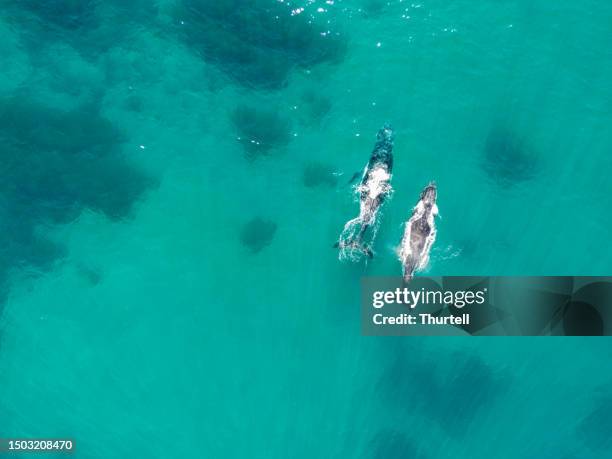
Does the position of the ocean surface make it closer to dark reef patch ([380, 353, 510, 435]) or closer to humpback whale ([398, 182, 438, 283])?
dark reef patch ([380, 353, 510, 435])

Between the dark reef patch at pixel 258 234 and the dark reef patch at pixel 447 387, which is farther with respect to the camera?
the dark reef patch at pixel 258 234

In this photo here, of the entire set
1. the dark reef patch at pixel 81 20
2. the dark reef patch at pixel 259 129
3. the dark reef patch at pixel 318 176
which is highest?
the dark reef patch at pixel 81 20

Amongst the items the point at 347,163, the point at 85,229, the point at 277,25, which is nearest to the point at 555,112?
the point at 347,163

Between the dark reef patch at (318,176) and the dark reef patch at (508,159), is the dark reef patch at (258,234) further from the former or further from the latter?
the dark reef patch at (508,159)

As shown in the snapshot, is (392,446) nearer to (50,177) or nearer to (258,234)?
(258,234)

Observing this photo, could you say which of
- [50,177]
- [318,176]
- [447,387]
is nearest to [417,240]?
[318,176]

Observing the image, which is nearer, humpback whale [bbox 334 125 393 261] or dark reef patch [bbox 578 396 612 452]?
dark reef patch [bbox 578 396 612 452]

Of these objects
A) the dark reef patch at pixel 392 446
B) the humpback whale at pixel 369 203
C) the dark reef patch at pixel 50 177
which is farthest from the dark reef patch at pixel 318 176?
the dark reef patch at pixel 392 446

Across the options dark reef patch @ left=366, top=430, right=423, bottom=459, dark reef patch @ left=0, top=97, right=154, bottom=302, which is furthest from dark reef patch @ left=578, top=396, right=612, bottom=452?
dark reef patch @ left=0, top=97, right=154, bottom=302
